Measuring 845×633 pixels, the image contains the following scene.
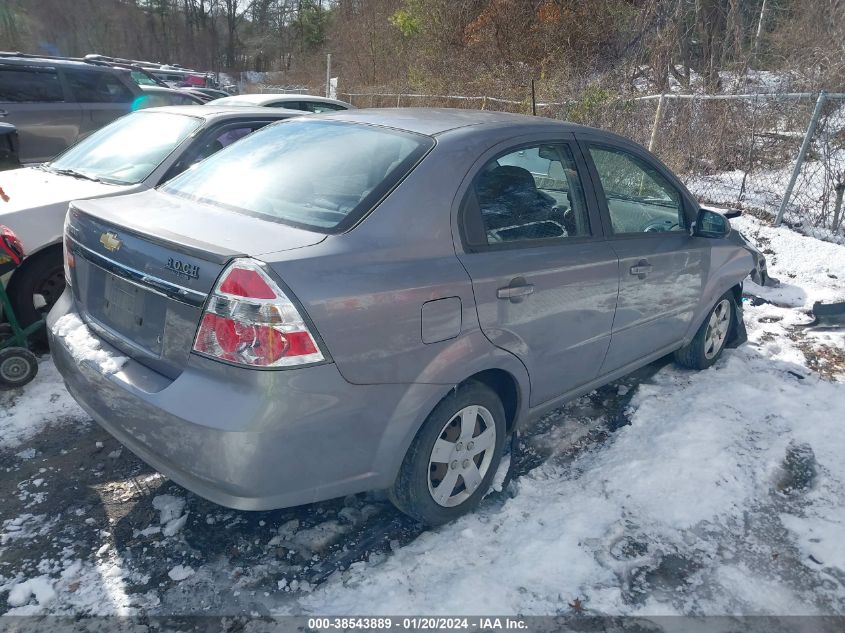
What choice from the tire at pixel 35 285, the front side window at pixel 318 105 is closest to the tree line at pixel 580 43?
the front side window at pixel 318 105

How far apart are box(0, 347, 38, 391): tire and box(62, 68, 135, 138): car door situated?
619cm

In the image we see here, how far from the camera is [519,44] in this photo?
1748 cm

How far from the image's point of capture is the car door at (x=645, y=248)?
11.4ft

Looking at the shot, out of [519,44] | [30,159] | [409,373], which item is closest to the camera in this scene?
[409,373]

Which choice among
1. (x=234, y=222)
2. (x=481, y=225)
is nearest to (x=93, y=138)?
(x=234, y=222)

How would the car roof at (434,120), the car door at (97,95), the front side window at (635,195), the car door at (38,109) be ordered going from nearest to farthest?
the car roof at (434,120), the front side window at (635,195), the car door at (38,109), the car door at (97,95)

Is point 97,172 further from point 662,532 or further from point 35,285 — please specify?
point 662,532

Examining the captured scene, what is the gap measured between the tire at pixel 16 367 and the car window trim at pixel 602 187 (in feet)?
11.4

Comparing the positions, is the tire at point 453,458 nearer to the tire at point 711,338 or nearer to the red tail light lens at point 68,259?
the red tail light lens at point 68,259

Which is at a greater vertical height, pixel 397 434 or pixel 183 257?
pixel 183 257

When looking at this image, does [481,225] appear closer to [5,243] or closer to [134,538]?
[134,538]

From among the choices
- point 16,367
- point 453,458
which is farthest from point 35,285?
point 453,458

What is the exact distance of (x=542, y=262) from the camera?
294cm

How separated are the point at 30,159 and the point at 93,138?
14.7ft
